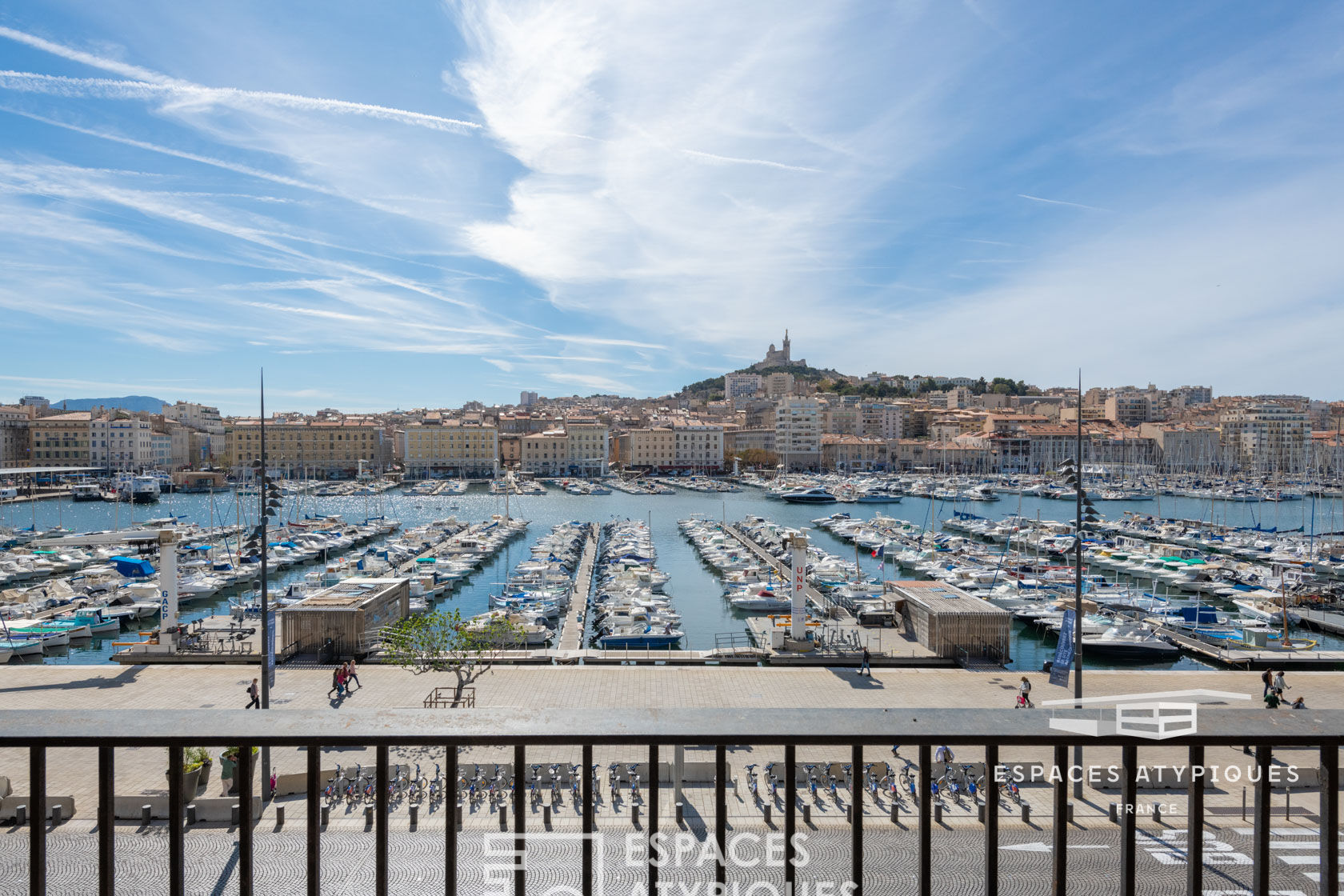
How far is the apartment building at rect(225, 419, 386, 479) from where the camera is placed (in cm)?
7588

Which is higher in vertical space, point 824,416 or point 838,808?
point 824,416

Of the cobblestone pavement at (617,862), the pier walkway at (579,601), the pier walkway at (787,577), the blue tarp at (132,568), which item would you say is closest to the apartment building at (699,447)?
the pier walkway at (787,577)

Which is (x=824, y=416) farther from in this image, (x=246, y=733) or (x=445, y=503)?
(x=246, y=733)

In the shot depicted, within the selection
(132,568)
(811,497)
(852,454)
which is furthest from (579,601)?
(852,454)

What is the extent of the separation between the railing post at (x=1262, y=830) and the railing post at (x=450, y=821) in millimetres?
1339

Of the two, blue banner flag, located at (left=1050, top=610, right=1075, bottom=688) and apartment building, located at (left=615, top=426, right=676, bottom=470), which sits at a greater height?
apartment building, located at (left=615, top=426, right=676, bottom=470)

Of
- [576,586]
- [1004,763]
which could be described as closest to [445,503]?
[576,586]

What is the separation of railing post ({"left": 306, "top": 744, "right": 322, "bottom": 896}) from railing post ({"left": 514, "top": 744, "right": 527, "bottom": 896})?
305 mm

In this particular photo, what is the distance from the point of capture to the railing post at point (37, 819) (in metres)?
1.23

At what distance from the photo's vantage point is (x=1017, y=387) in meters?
128

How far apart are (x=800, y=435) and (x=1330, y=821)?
3344 inches

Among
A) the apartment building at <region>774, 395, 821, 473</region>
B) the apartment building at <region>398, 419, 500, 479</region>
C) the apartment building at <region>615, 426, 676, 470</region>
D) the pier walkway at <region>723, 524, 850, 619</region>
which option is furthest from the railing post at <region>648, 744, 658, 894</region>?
the apartment building at <region>774, 395, 821, 473</region>

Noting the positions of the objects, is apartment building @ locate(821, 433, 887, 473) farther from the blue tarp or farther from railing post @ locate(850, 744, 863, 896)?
railing post @ locate(850, 744, 863, 896)

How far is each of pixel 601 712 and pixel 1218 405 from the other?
115417 mm
